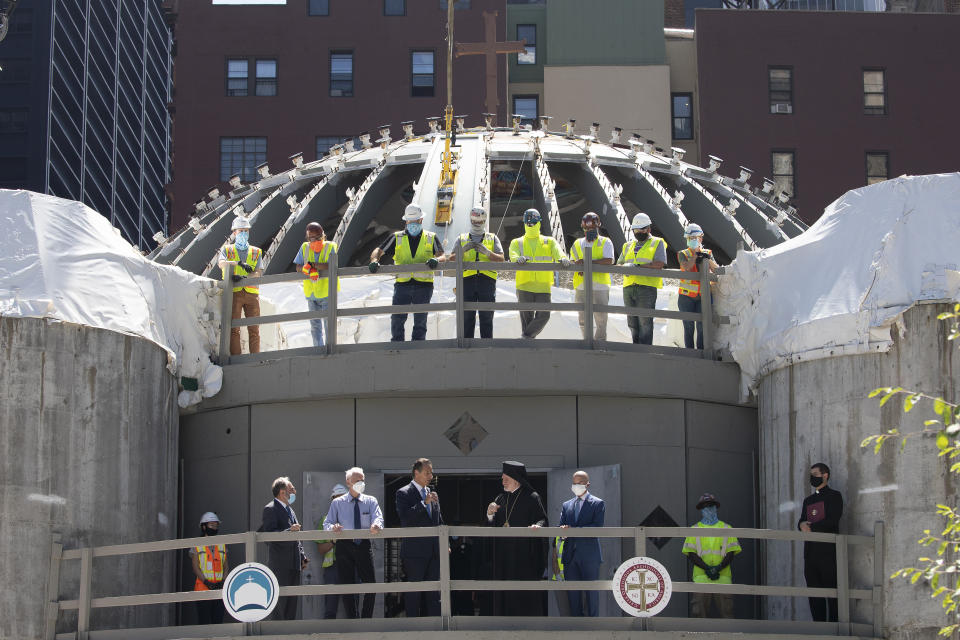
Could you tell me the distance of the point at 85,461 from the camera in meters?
17.6

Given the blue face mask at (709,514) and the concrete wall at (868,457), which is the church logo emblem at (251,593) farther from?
the concrete wall at (868,457)

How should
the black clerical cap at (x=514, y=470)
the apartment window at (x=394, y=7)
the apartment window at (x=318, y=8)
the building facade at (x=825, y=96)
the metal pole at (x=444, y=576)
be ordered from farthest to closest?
the apartment window at (x=394, y=7) < the apartment window at (x=318, y=8) < the building facade at (x=825, y=96) < the black clerical cap at (x=514, y=470) < the metal pole at (x=444, y=576)

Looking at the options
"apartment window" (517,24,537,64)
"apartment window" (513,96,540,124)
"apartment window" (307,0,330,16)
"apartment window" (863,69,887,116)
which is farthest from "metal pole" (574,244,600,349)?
"apartment window" (517,24,537,64)

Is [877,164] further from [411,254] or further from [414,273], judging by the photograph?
[414,273]

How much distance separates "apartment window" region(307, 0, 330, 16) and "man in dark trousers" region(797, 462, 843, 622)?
33744 millimetres

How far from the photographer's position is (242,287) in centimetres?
1977

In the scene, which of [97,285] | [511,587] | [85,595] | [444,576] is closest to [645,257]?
[511,587]

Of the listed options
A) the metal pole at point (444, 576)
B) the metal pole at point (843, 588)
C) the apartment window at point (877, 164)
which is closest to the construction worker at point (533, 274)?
the metal pole at point (444, 576)

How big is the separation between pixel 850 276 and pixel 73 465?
8223mm

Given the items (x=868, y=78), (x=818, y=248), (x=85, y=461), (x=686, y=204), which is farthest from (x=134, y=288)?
(x=868, y=78)

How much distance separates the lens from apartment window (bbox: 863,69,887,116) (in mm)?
47125

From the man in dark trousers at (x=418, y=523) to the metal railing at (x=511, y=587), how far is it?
510 mm

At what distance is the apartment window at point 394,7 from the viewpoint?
48594mm

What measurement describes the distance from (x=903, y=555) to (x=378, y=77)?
3324cm
